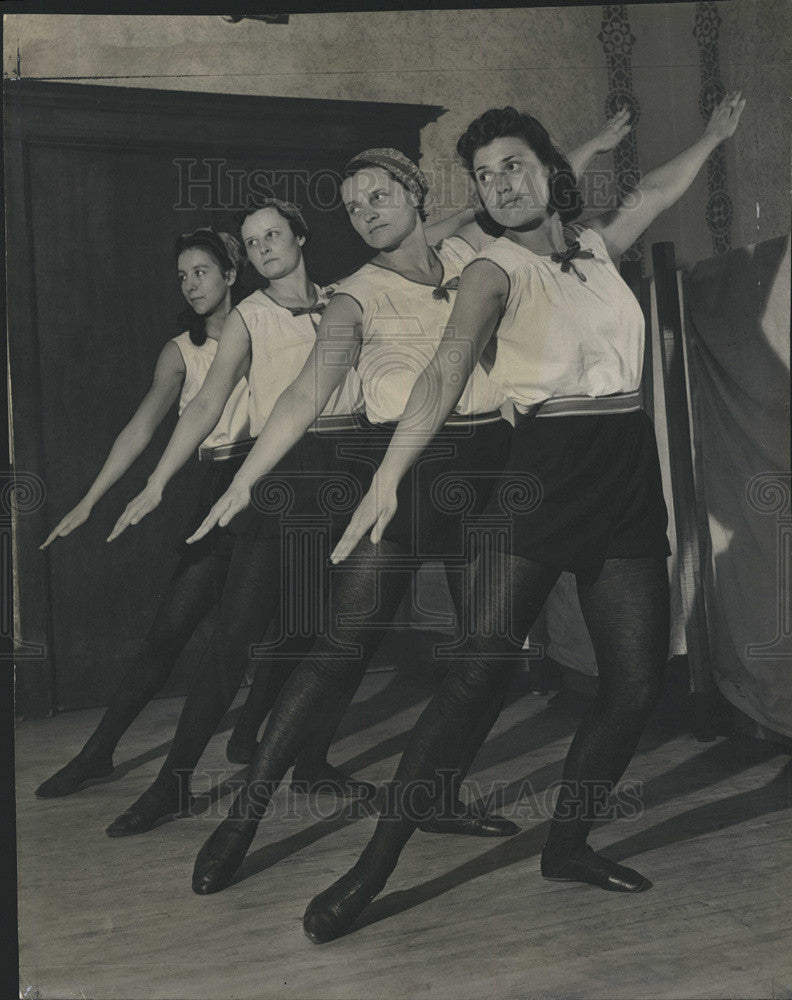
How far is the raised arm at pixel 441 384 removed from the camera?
2.45 metres

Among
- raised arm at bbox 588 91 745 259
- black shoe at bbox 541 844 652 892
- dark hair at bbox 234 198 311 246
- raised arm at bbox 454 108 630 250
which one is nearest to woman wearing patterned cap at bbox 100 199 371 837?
dark hair at bbox 234 198 311 246

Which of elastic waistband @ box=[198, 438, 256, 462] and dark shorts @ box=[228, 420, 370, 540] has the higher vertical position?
elastic waistband @ box=[198, 438, 256, 462]

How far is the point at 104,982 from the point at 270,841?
1.54 feet

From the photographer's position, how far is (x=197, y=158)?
265 centimetres

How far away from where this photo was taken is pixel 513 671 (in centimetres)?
252

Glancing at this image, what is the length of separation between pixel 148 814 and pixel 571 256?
1.64 metres

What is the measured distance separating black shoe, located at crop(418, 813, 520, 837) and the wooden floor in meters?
0.02

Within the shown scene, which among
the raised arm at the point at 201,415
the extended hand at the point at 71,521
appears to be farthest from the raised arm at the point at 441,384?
the extended hand at the point at 71,521

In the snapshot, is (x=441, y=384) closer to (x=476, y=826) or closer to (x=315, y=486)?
(x=315, y=486)

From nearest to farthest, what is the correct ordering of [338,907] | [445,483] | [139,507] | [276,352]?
[338,907] < [445,483] < [276,352] < [139,507]

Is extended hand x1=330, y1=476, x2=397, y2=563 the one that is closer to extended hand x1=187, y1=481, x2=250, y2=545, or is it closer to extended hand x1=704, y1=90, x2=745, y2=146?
extended hand x1=187, y1=481, x2=250, y2=545

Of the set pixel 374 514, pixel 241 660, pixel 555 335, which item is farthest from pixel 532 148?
pixel 241 660

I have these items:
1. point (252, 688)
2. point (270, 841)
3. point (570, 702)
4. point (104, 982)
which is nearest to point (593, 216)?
point (570, 702)

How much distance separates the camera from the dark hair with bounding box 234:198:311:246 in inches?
102
